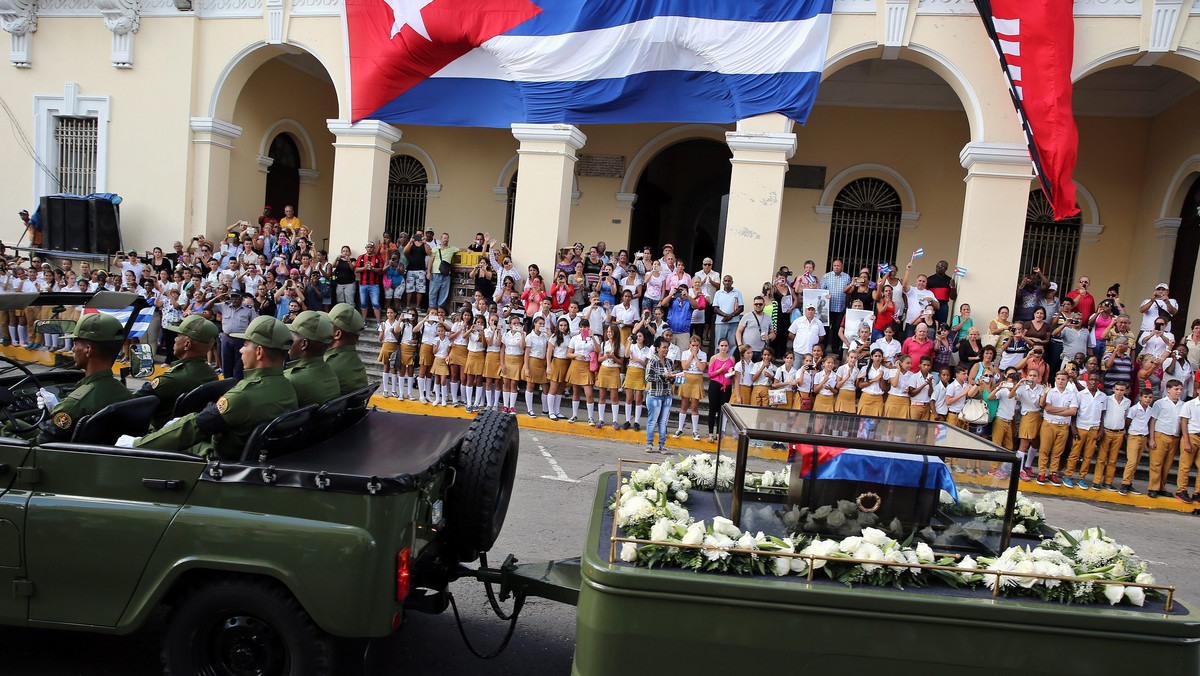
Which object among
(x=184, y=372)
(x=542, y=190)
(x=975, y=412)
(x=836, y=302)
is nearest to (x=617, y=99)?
(x=542, y=190)

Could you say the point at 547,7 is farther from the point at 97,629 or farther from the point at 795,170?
the point at 97,629

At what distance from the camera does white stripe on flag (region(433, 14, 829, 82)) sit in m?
13.5

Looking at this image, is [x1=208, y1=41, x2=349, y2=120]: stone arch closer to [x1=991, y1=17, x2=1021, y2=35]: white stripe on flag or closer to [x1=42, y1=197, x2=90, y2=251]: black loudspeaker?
[x1=42, y1=197, x2=90, y2=251]: black loudspeaker

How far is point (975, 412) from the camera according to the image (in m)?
11.1

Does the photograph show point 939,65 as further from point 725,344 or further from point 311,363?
point 311,363

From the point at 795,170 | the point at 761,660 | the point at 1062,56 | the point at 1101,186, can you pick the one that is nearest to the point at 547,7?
the point at 795,170

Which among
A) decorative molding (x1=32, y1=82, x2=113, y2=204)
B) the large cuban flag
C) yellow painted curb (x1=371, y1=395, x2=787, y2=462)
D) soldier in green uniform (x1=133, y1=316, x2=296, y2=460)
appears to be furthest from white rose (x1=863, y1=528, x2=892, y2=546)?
decorative molding (x1=32, y1=82, x2=113, y2=204)

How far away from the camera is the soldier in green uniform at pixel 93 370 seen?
4.11 m

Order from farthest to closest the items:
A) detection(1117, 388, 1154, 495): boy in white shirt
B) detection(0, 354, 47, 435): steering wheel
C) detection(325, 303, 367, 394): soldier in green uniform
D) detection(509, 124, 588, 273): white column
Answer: detection(509, 124, 588, 273): white column → detection(1117, 388, 1154, 495): boy in white shirt → detection(325, 303, 367, 394): soldier in green uniform → detection(0, 354, 47, 435): steering wheel

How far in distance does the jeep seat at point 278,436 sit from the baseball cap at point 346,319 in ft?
5.01

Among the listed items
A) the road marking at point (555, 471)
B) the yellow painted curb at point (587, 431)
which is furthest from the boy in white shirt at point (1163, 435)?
the road marking at point (555, 471)

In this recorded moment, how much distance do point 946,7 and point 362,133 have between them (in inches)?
433

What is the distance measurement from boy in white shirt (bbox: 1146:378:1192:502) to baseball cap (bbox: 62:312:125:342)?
38.4 ft

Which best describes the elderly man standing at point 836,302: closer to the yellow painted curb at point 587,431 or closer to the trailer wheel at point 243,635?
the yellow painted curb at point 587,431
